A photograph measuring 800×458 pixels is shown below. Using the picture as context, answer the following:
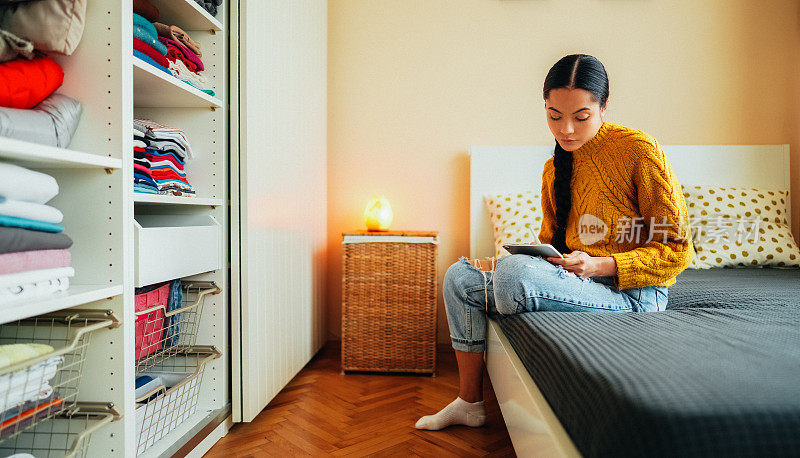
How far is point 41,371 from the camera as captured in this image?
85cm

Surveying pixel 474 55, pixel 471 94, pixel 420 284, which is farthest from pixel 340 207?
pixel 474 55

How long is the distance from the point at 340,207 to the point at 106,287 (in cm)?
163

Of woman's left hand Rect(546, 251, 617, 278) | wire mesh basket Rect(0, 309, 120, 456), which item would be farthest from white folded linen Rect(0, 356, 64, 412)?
woman's left hand Rect(546, 251, 617, 278)

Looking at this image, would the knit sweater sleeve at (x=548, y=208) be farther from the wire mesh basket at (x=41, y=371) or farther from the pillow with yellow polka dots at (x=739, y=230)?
the wire mesh basket at (x=41, y=371)

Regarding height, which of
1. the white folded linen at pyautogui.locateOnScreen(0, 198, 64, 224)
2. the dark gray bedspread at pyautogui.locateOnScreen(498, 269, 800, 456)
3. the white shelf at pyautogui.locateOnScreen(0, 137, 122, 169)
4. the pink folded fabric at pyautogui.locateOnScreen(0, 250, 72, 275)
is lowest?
the dark gray bedspread at pyautogui.locateOnScreen(498, 269, 800, 456)

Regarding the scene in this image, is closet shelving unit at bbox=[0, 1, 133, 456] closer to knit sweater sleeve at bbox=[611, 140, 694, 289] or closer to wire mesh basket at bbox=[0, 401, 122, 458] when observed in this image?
wire mesh basket at bbox=[0, 401, 122, 458]

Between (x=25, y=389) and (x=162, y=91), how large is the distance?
85 cm

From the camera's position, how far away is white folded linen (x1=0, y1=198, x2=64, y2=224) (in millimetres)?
796

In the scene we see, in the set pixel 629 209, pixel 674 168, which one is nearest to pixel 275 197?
pixel 629 209

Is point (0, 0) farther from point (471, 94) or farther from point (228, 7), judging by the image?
point (471, 94)

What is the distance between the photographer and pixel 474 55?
246 cm

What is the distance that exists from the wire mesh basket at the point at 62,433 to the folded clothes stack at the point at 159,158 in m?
0.55

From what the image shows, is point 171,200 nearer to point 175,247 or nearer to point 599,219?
point 175,247

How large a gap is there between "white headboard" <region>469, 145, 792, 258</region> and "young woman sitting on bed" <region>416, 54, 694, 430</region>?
3.14 feet
